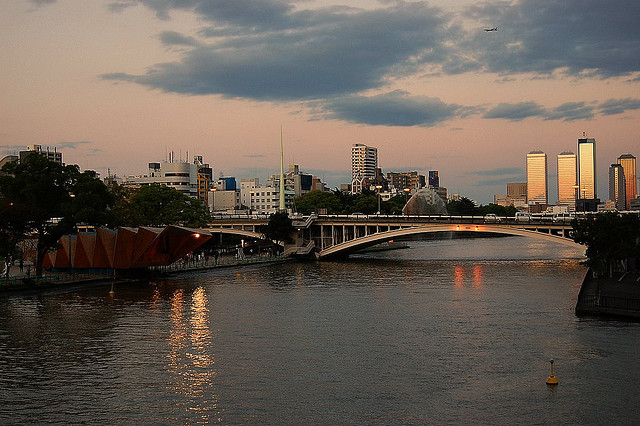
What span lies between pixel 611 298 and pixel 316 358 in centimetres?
2350

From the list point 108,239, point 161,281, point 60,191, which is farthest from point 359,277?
point 60,191

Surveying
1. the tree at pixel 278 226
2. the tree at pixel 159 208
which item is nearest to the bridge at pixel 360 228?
the tree at pixel 278 226

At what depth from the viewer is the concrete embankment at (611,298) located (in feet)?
165

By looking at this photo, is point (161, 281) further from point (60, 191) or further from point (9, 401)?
point (9, 401)

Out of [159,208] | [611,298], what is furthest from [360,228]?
[611,298]

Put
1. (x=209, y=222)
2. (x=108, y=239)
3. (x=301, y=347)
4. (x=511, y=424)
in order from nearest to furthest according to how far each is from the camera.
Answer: (x=511, y=424) → (x=301, y=347) → (x=108, y=239) → (x=209, y=222)

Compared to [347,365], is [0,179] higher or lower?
higher

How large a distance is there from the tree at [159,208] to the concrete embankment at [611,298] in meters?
67.8

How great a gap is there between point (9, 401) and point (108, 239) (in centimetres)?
5604

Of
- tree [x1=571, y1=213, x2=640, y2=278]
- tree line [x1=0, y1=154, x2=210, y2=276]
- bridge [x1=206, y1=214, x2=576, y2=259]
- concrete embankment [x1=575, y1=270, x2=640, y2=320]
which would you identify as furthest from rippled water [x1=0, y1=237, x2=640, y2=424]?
bridge [x1=206, y1=214, x2=576, y2=259]

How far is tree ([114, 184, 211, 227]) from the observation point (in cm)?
11181

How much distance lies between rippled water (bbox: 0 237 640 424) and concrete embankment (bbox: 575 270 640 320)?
4.60 feet

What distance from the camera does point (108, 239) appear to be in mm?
87312

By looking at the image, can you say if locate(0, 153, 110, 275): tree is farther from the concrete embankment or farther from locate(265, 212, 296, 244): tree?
the concrete embankment
